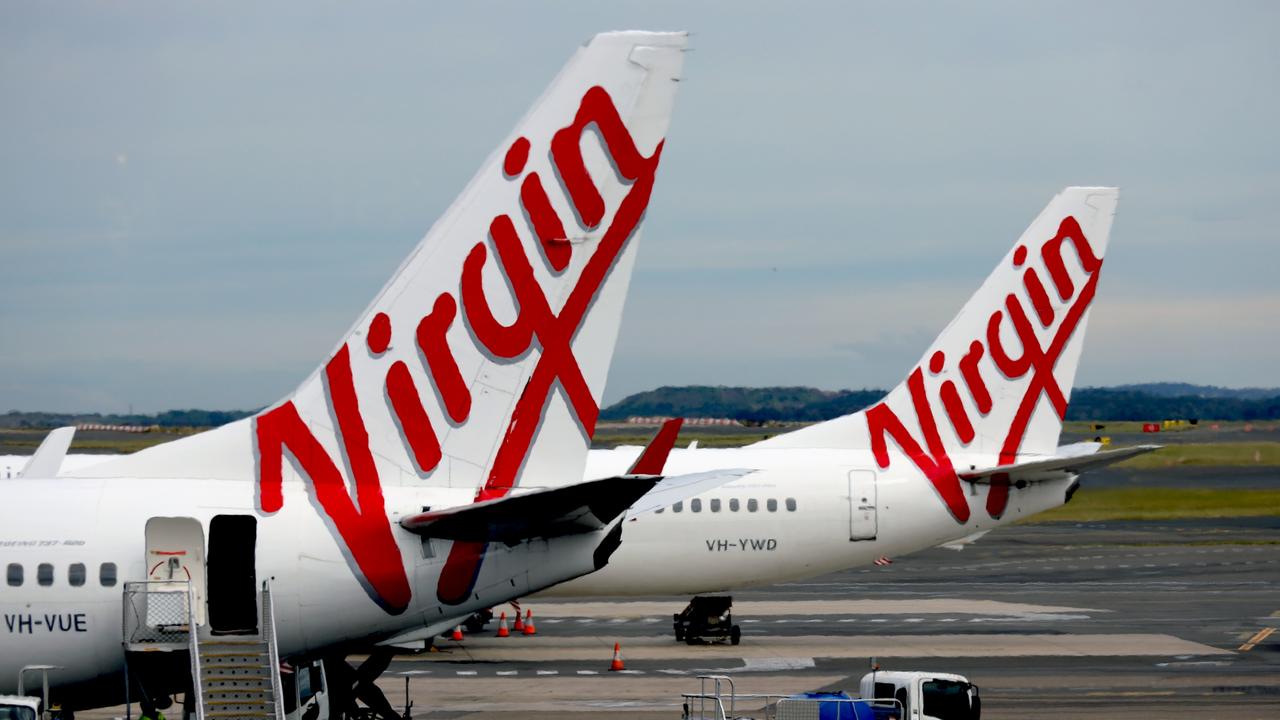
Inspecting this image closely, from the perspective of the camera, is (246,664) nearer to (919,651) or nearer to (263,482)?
(263,482)

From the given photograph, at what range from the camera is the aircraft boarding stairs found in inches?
792

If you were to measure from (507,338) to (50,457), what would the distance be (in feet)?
44.5

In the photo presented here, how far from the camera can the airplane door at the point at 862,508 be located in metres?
39.6

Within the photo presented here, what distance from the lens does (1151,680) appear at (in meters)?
34.8

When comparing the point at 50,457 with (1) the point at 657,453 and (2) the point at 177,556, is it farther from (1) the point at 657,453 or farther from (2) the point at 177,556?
(1) the point at 657,453

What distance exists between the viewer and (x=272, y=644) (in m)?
20.1

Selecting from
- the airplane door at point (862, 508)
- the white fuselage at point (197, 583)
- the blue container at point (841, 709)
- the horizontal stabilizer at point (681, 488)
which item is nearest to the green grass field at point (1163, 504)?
the airplane door at point (862, 508)

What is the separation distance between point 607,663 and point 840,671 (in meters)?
5.73

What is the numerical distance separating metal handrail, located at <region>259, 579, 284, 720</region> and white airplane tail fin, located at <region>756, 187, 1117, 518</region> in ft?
75.9

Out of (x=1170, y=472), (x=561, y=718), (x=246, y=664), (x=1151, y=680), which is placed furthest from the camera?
(x=1170, y=472)

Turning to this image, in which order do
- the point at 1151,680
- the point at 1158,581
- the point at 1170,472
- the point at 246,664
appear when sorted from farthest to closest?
the point at 1170,472
the point at 1158,581
the point at 1151,680
the point at 246,664

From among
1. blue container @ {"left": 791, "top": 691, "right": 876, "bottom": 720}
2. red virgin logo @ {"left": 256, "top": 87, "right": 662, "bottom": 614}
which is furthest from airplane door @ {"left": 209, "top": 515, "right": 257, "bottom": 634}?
blue container @ {"left": 791, "top": 691, "right": 876, "bottom": 720}

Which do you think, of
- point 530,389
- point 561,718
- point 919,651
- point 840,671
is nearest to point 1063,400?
point 919,651

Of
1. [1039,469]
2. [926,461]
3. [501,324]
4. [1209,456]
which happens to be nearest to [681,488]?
[501,324]
